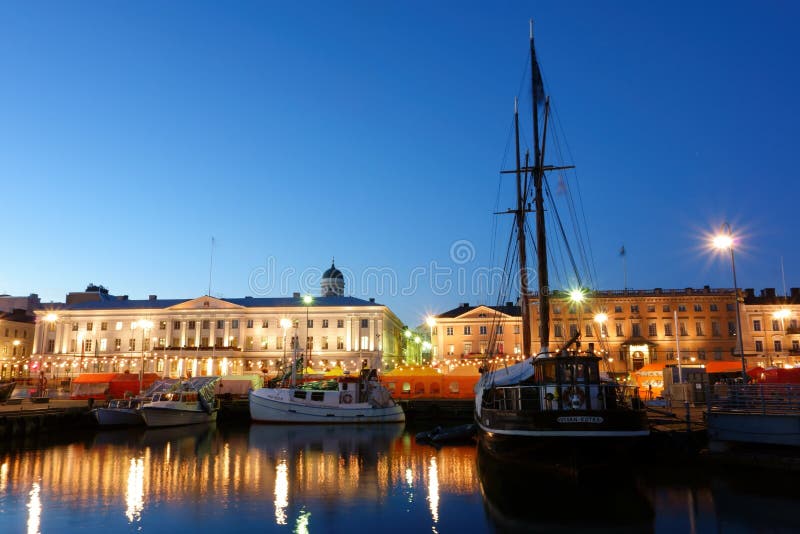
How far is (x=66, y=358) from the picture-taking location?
343ft

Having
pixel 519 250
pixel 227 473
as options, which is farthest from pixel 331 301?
pixel 227 473

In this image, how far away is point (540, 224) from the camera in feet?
109

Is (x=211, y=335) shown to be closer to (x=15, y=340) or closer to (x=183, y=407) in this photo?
(x=15, y=340)

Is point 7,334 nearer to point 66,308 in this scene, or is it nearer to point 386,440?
point 66,308

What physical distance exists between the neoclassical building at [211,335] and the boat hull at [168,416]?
4518cm

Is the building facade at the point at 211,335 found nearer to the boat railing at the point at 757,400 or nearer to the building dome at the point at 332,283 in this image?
the building dome at the point at 332,283

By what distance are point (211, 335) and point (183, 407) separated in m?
54.8

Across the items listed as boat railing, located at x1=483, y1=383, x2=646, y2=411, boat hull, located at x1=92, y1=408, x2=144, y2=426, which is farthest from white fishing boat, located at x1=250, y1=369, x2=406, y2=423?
boat railing, located at x1=483, y1=383, x2=646, y2=411

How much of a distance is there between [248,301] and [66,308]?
34355mm

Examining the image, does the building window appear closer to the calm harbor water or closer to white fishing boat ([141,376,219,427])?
the calm harbor water

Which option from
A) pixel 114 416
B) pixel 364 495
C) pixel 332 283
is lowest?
pixel 364 495

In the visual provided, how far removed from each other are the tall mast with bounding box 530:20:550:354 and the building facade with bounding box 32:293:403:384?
218 ft

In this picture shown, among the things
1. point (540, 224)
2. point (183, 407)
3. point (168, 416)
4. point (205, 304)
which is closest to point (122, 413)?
point (168, 416)

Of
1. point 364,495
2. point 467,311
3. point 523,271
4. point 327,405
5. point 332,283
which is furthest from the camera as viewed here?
point 332,283
